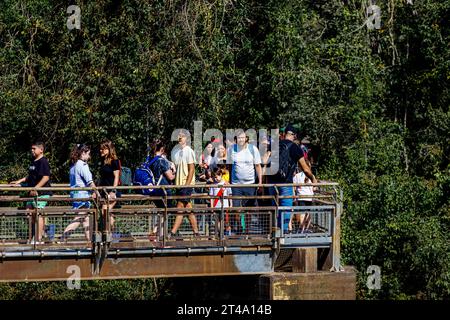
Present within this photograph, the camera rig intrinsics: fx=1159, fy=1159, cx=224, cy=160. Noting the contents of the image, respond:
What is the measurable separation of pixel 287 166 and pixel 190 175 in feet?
5.04

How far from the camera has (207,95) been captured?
2550 centimetres

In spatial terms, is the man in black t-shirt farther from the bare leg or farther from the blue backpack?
the blue backpack

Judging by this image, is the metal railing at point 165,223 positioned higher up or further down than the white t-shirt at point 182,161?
further down

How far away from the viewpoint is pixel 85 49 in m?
25.5

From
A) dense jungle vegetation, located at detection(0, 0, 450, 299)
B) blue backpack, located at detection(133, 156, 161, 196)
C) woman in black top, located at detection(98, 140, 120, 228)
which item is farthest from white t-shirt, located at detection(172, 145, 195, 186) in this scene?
dense jungle vegetation, located at detection(0, 0, 450, 299)

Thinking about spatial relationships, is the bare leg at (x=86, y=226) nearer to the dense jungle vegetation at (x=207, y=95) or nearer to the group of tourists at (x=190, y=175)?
the group of tourists at (x=190, y=175)

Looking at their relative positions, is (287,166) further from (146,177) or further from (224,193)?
(146,177)

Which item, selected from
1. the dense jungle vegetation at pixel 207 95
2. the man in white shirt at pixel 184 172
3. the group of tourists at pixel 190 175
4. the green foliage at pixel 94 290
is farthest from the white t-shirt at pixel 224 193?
the green foliage at pixel 94 290

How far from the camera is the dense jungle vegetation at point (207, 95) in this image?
25422 millimetres

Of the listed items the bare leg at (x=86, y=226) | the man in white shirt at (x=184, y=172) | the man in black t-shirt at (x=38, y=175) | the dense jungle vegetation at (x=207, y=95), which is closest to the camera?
the man in black t-shirt at (x=38, y=175)

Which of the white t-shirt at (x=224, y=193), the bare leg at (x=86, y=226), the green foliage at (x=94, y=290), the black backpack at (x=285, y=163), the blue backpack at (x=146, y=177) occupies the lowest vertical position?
the green foliage at (x=94, y=290)

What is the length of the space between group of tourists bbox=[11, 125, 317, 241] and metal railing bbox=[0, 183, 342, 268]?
38 mm

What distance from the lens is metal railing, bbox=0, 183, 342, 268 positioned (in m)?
17.3
